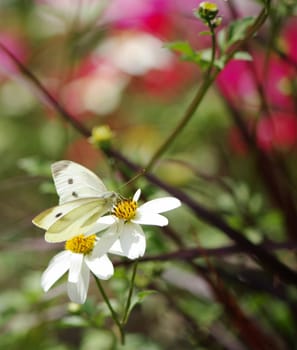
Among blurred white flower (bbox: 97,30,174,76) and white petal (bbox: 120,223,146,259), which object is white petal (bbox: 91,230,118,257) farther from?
blurred white flower (bbox: 97,30,174,76)

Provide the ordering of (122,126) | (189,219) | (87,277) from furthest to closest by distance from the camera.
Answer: (122,126), (189,219), (87,277)

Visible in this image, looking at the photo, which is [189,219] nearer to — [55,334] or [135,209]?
[55,334]

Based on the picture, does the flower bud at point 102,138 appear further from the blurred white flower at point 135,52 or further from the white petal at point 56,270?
the blurred white flower at point 135,52

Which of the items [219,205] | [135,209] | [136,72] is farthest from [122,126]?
[135,209]

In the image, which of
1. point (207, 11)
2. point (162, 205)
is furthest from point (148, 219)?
point (207, 11)

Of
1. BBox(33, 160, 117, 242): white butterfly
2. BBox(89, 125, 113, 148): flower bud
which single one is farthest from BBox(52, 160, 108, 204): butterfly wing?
BBox(89, 125, 113, 148): flower bud

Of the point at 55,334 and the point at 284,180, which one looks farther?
the point at 55,334
